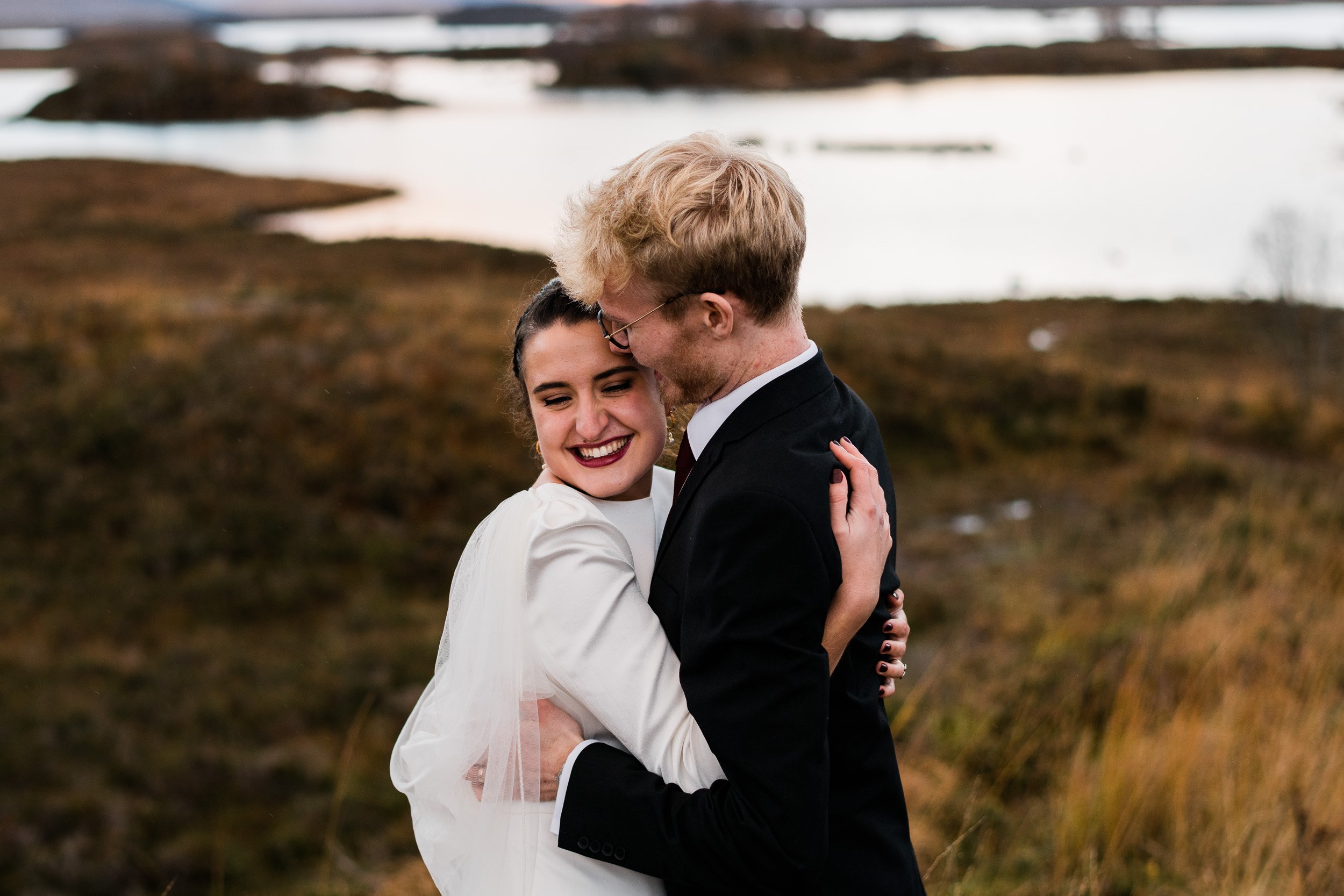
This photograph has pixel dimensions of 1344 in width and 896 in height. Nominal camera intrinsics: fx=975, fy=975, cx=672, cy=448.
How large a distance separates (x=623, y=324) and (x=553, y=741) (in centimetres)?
79

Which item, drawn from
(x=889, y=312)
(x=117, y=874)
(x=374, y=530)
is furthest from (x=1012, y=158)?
(x=117, y=874)

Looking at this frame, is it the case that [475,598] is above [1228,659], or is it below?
above

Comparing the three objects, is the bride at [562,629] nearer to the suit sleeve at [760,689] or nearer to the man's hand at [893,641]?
the suit sleeve at [760,689]

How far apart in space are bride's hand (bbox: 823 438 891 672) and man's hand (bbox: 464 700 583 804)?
526 millimetres

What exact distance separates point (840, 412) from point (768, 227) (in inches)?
15.0

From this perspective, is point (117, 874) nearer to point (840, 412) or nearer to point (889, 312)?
point (840, 412)

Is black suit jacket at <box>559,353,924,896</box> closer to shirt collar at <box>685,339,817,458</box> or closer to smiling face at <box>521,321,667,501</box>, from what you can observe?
shirt collar at <box>685,339,817,458</box>

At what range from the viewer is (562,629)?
1738 millimetres

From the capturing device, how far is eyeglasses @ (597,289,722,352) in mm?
1656

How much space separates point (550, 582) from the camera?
1768 mm

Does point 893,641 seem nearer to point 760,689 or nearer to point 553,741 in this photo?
point 760,689

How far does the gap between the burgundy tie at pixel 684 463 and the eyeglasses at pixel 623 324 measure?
0.21 metres

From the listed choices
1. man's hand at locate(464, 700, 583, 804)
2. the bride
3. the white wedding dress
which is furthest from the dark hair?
man's hand at locate(464, 700, 583, 804)

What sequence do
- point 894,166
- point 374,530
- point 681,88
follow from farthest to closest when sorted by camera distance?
point 894,166, point 681,88, point 374,530
